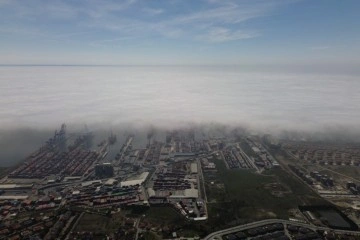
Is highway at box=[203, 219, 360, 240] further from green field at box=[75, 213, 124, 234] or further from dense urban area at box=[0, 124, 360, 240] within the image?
green field at box=[75, 213, 124, 234]

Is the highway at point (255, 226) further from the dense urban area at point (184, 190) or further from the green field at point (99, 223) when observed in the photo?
the green field at point (99, 223)

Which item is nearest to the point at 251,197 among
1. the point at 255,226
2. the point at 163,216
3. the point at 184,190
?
the point at 255,226

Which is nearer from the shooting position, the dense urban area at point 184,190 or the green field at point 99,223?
the green field at point 99,223

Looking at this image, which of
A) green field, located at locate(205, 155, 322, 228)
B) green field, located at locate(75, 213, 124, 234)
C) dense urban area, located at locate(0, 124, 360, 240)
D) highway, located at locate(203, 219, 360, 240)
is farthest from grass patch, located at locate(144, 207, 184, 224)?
highway, located at locate(203, 219, 360, 240)

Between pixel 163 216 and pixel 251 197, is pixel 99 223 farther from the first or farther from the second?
pixel 251 197

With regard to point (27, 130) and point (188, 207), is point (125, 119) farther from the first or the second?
point (188, 207)

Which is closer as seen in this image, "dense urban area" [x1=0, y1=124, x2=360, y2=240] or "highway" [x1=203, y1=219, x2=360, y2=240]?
"highway" [x1=203, y1=219, x2=360, y2=240]

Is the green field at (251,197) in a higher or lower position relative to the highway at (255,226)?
higher

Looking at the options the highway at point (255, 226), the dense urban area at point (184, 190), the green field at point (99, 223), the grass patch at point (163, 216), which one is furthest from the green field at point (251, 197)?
the green field at point (99, 223)

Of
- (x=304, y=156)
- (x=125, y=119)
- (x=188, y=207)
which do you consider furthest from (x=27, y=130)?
(x=304, y=156)
